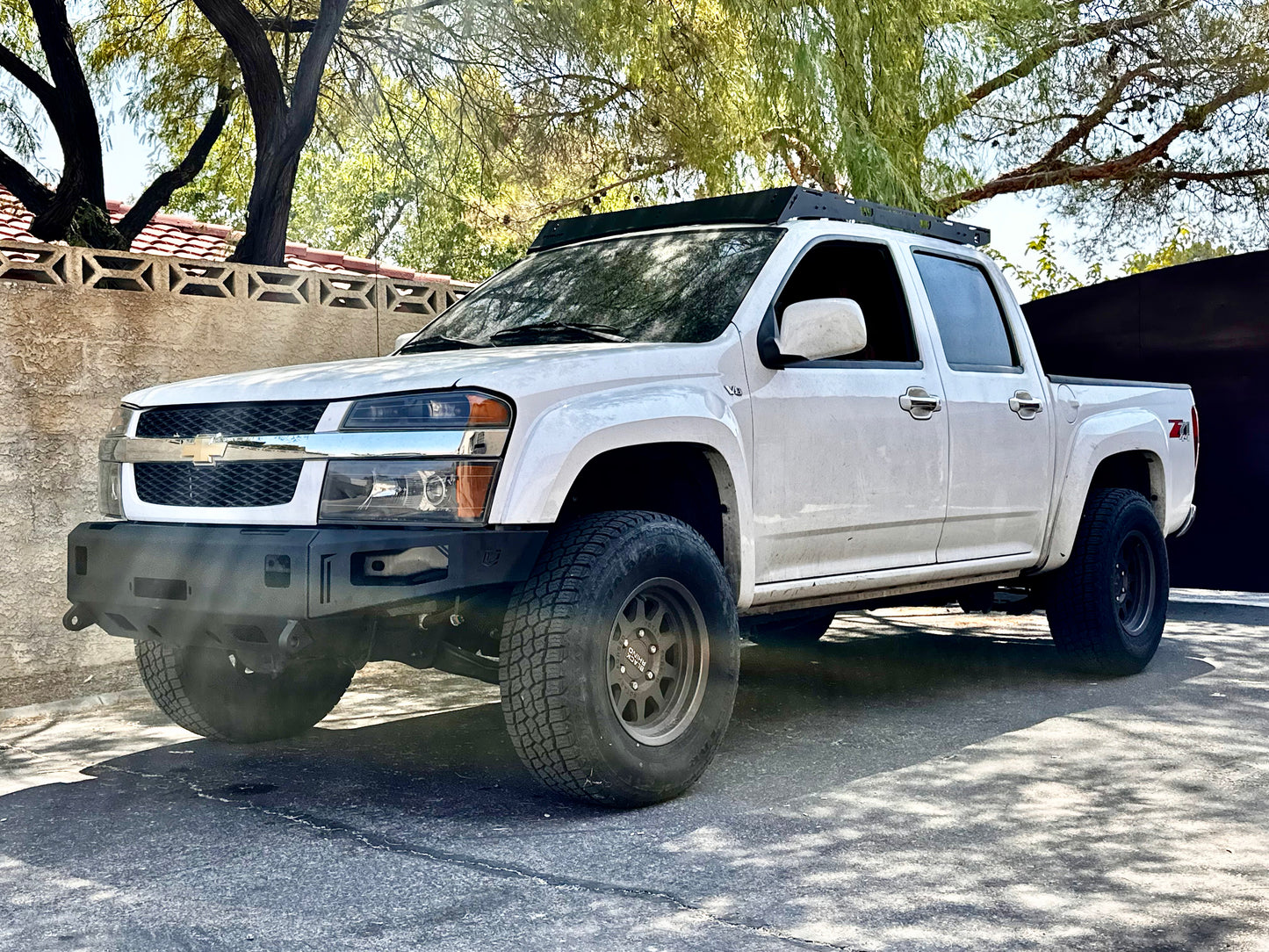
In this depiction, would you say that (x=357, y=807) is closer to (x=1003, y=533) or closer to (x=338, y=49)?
(x=1003, y=533)

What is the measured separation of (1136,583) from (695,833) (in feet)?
13.1

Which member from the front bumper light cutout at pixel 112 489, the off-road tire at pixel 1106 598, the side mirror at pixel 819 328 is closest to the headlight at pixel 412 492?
the front bumper light cutout at pixel 112 489

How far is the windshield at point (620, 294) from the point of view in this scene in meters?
5.54

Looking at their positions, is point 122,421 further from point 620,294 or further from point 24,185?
point 24,185

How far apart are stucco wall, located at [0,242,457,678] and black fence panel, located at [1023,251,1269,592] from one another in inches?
271

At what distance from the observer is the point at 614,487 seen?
534 cm

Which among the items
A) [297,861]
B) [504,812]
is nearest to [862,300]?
[504,812]

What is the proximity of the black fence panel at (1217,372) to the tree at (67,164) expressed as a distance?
7.55 m

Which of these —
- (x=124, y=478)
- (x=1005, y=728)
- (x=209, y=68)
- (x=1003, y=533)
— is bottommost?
(x=1005, y=728)

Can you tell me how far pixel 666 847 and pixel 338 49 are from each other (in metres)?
9.00

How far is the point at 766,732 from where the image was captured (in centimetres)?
615

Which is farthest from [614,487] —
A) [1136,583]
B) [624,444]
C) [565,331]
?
[1136,583]

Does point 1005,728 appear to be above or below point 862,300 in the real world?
below

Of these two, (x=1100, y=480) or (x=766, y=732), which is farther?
(x=1100, y=480)
